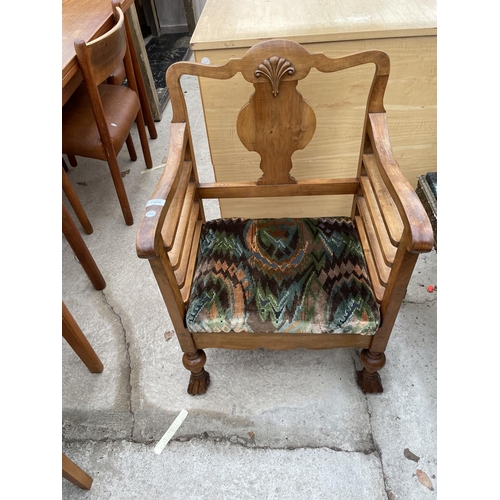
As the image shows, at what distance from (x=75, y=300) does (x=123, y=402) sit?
60 cm

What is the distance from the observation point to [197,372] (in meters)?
1.33

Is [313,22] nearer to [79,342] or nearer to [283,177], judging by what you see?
[283,177]

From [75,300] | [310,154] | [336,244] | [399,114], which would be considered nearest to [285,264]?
[336,244]

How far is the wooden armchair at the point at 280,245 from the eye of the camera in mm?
1018

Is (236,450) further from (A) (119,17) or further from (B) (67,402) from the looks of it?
(A) (119,17)

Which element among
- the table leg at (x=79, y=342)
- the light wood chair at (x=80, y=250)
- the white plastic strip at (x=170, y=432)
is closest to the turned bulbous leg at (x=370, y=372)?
the white plastic strip at (x=170, y=432)

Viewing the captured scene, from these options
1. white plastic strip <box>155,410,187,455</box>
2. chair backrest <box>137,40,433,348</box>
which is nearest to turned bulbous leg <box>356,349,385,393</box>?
chair backrest <box>137,40,433,348</box>

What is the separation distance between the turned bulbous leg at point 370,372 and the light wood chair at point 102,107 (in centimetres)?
143

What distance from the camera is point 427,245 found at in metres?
0.81

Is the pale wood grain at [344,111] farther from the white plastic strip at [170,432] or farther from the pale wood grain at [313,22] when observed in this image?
the white plastic strip at [170,432]

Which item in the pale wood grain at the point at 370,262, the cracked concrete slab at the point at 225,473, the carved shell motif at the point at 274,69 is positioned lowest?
the cracked concrete slab at the point at 225,473

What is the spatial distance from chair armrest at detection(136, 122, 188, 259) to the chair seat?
0.81 metres

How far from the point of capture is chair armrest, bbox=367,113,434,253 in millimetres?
819

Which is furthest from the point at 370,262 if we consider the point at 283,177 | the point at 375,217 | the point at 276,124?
the point at 276,124
